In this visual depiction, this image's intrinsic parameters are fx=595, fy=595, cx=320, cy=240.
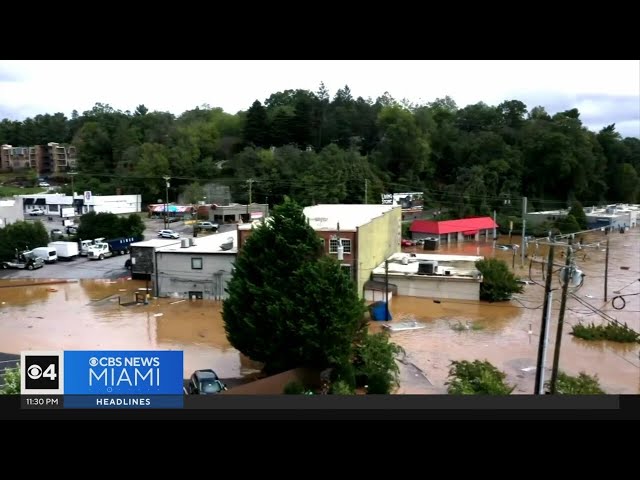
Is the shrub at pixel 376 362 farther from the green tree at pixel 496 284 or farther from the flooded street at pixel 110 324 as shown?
the green tree at pixel 496 284

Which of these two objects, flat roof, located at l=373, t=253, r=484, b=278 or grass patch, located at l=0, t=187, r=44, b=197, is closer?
flat roof, located at l=373, t=253, r=484, b=278

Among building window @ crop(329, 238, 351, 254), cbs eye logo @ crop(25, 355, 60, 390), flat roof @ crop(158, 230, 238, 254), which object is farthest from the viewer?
flat roof @ crop(158, 230, 238, 254)

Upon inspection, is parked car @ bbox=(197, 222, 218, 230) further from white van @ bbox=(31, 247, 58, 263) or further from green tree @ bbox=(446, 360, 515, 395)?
green tree @ bbox=(446, 360, 515, 395)

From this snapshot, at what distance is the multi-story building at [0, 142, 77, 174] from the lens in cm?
2280

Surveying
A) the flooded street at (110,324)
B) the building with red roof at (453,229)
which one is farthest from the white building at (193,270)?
the building with red roof at (453,229)

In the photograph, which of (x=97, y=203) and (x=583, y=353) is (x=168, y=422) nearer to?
(x=583, y=353)

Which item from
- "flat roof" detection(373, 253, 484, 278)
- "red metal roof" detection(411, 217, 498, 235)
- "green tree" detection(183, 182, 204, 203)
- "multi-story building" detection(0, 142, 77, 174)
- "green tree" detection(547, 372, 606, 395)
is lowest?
"green tree" detection(547, 372, 606, 395)

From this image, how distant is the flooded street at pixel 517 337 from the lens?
5617 millimetres

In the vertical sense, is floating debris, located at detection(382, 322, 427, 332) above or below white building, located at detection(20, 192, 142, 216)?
below

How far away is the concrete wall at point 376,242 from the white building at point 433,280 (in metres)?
0.23

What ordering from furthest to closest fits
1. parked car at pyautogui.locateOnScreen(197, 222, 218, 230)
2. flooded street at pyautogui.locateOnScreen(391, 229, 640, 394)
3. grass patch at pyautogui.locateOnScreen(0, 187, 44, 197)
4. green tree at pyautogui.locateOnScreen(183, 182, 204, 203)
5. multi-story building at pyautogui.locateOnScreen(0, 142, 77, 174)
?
multi-story building at pyautogui.locateOnScreen(0, 142, 77, 174), grass patch at pyautogui.locateOnScreen(0, 187, 44, 197), green tree at pyautogui.locateOnScreen(183, 182, 204, 203), parked car at pyautogui.locateOnScreen(197, 222, 218, 230), flooded street at pyautogui.locateOnScreen(391, 229, 640, 394)

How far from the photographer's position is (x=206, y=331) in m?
7.17

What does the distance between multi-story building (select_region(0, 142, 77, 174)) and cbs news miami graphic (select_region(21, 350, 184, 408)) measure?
2175cm

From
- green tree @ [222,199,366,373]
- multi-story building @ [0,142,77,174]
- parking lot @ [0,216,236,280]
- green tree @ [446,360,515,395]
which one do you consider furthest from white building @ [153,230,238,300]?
multi-story building @ [0,142,77,174]
